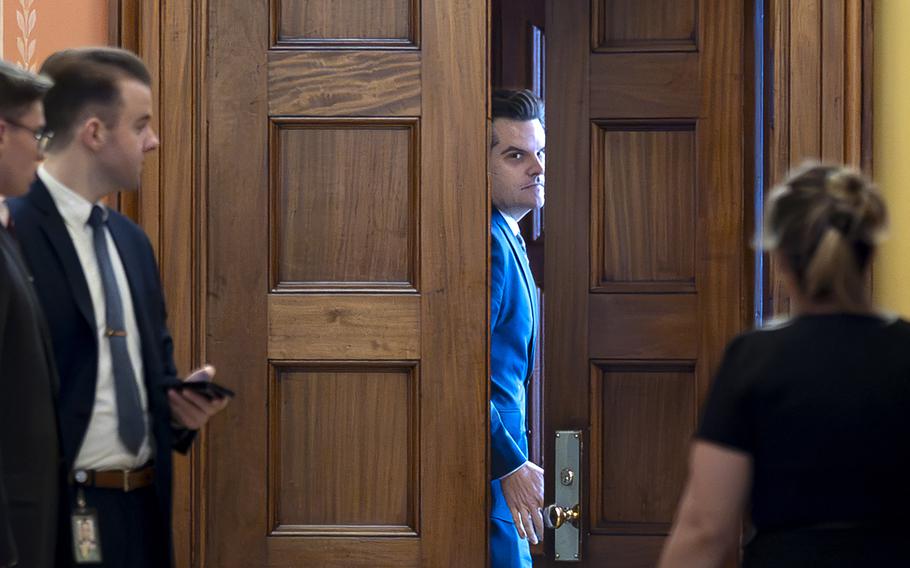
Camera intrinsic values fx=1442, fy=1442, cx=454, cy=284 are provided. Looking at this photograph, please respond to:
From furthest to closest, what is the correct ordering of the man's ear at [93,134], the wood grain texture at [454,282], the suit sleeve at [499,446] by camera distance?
the suit sleeve at [499,446] → the wood grain texture at [454,282] → the man's ear at [93,134]

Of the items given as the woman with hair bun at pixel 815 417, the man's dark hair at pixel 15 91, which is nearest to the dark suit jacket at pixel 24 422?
the man's dark hair at pixel 15 91

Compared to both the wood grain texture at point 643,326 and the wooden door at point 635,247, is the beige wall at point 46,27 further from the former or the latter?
the wood grain texture at point 643,326

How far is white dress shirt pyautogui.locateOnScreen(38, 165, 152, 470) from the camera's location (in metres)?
2.62

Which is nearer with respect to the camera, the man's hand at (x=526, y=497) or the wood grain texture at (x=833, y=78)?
the wood grain texture at (x=833, y=78)

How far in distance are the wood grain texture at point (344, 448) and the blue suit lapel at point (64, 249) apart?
133cm

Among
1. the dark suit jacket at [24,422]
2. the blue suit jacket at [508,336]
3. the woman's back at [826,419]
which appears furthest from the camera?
the blue suit jacket at [508,336]

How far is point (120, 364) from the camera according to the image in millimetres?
2641

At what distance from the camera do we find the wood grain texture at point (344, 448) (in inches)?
153

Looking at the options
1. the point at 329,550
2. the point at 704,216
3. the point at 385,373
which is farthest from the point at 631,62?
the point at 329,550

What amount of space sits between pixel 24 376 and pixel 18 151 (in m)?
0.36

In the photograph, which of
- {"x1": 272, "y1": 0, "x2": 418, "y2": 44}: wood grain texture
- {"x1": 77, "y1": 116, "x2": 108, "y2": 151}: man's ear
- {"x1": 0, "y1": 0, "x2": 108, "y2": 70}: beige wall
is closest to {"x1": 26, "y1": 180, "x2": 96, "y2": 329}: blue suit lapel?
A: {"x1": 77, "y1": 116, "x2": 108, "y2": 151}: man's ear

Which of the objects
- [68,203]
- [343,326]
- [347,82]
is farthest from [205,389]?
[347,82]

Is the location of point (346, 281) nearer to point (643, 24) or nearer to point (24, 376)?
point (643, 24)

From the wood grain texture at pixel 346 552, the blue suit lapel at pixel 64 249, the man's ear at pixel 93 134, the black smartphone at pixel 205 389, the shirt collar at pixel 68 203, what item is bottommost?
the wood grain texture at pixel 346 552
